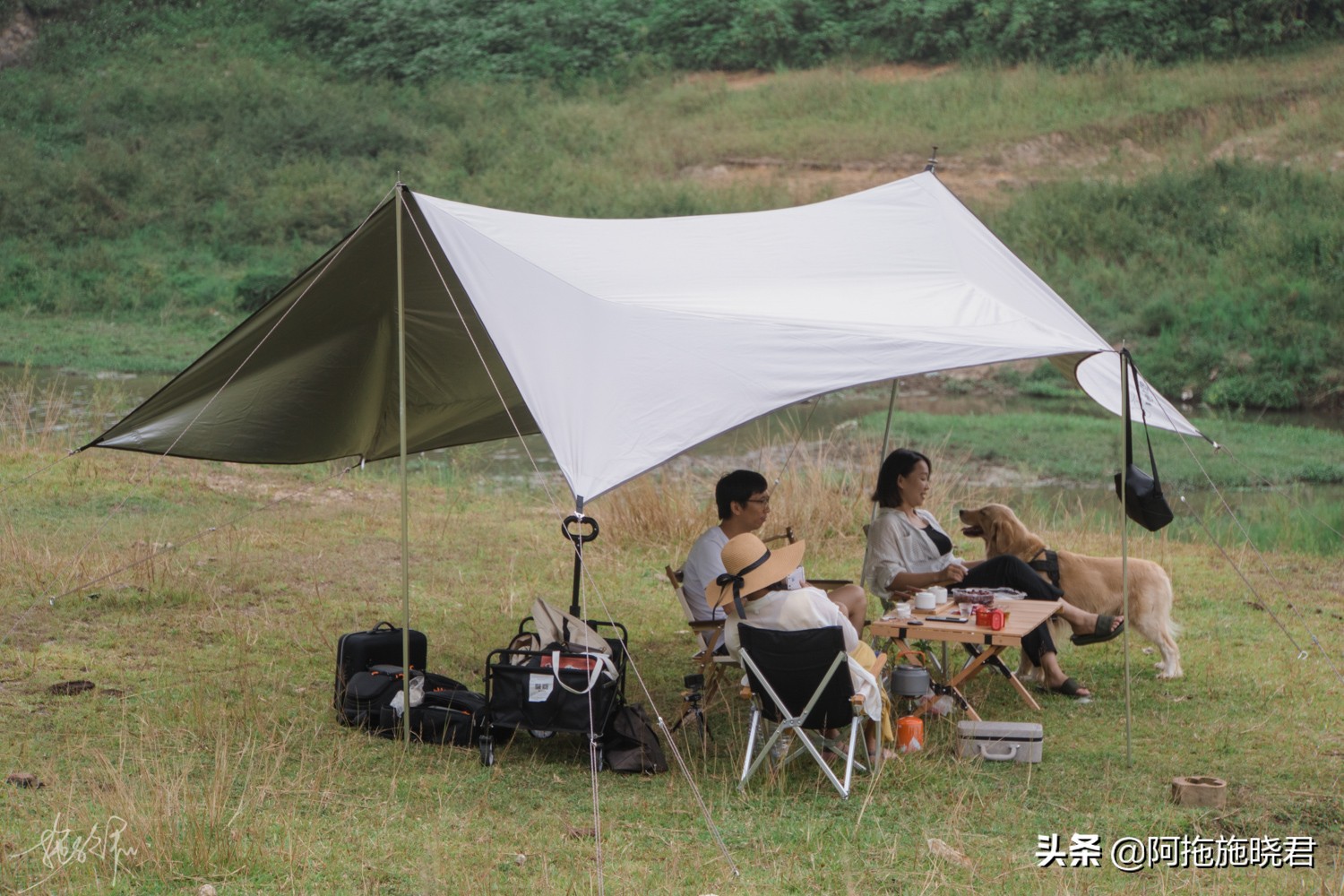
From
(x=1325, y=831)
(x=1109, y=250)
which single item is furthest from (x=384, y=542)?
(x=1109, y=250)

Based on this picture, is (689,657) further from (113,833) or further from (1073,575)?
(113,833)

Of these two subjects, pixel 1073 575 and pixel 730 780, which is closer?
pixel 730 780

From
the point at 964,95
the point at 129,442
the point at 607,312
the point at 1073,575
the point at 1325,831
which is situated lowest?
the point at 1325,831

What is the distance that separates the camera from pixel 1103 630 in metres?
6.09

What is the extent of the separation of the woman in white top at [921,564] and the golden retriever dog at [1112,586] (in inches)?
4.9

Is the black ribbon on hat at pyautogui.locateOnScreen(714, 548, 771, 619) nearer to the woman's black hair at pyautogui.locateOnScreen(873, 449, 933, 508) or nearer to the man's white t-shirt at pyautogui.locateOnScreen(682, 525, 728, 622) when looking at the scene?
the man's white t-shirt at pyautogui.locateOnScreen(682, 525, 728, 622)

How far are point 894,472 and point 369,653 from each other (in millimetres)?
2280

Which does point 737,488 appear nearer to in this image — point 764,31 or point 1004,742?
point 1004,742

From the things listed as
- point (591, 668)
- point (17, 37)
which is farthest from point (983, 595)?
point (17, 37)

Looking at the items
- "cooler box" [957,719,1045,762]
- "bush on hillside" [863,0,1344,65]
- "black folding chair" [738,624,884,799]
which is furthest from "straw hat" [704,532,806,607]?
"bush on hillside" [863,0,1344,65]

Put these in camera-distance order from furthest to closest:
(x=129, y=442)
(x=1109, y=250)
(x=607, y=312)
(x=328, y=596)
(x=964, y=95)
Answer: (x=964, y=95) → (x=1109, y=250) → (x=328, y=596) → (x=129, y=442) → (x=607, y=312)

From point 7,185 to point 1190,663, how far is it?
75.6ft

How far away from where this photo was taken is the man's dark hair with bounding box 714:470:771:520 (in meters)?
5.51

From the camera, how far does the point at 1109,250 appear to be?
2150 cm
